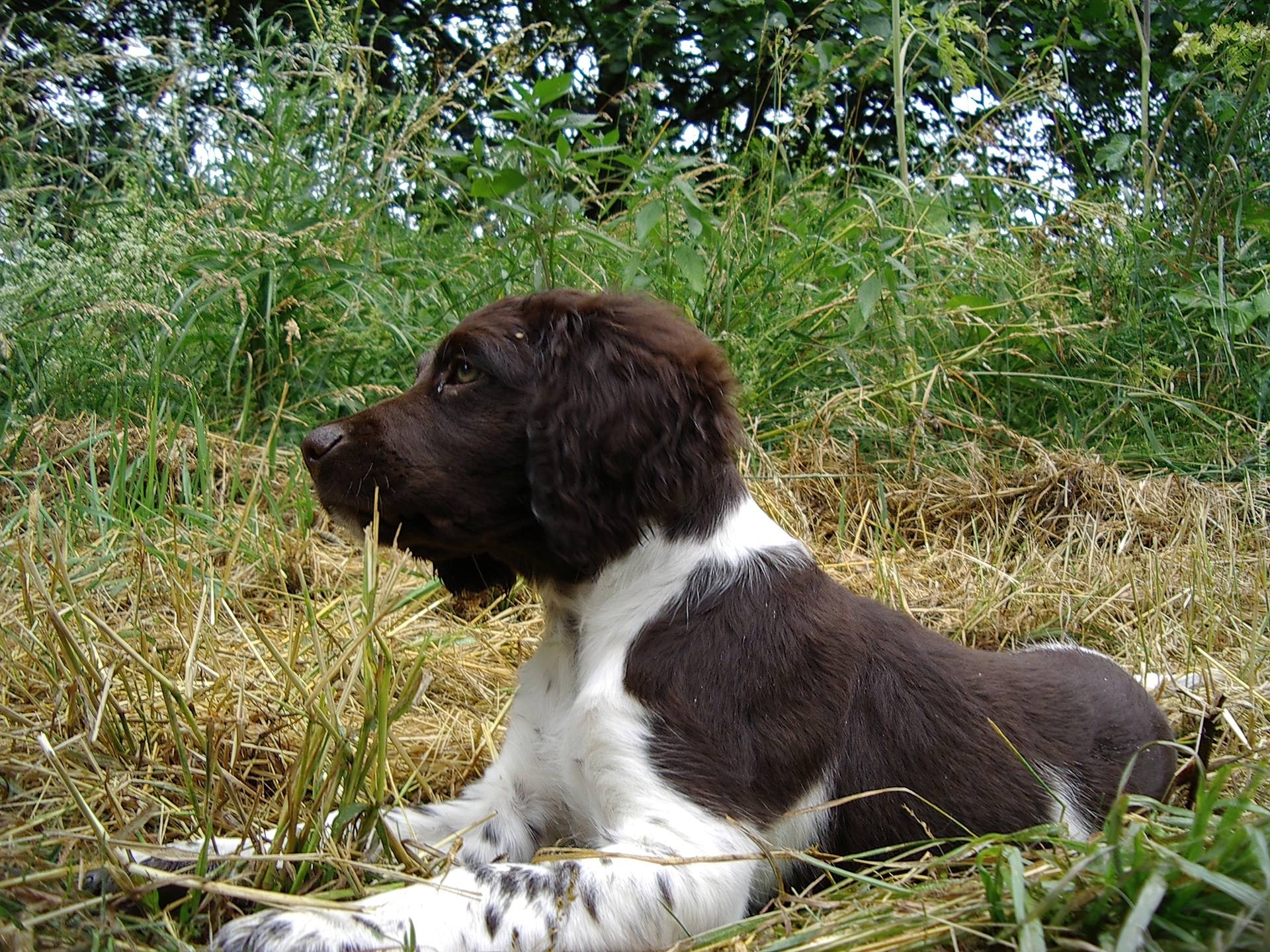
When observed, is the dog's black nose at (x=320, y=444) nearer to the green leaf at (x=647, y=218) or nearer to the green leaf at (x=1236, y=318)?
the green leaf at (x=647, y=218)

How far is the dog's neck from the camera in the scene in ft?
7.56

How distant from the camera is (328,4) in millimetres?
4934

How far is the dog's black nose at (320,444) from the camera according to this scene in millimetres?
2410

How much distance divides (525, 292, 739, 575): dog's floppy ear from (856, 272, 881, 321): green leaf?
83.3 inches

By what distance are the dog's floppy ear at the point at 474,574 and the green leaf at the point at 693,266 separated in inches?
81.8

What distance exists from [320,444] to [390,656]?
0.59 metres

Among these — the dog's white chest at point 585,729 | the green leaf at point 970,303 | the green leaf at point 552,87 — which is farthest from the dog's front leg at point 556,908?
the green leaf at point 970,303

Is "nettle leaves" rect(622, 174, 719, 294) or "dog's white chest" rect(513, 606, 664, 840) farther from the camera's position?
"nettle leaves" rect(622, 174, 719, 294)

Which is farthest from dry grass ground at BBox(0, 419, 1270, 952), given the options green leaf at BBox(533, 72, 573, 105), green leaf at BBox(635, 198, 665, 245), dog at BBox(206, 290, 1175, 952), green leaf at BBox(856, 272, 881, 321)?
green leaf at BBox(533, 72, 573, 105)

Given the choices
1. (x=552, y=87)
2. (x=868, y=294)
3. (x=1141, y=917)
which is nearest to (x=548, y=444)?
(x=1141, y=917)

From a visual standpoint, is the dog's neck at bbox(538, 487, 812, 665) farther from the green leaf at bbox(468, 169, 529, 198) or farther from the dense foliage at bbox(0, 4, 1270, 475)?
the green leaf at bbox(468, 169, 529, 198)

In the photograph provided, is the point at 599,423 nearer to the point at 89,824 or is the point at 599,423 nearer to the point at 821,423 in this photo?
the point at 89,824

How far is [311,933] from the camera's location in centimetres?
174

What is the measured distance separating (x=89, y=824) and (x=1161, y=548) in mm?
3828
